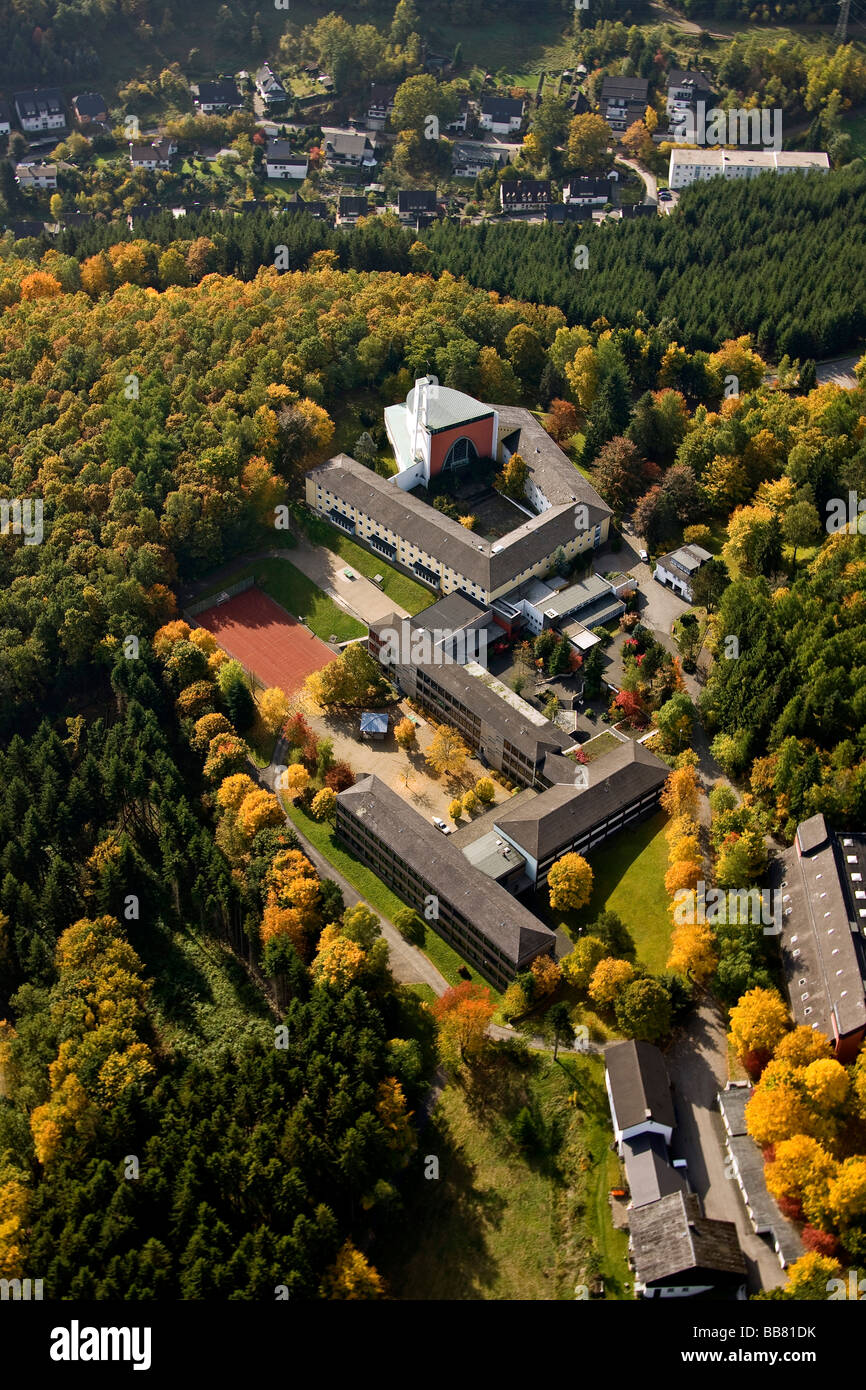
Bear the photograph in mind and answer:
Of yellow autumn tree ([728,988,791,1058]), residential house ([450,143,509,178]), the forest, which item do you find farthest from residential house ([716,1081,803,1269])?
residential house ([450,143,509,178])

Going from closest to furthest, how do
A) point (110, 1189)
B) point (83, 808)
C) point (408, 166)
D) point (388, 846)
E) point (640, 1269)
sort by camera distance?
point (640, 1269)
point (110, 1189)
point (388, 846)
point (83, 808)
point (408, 166)

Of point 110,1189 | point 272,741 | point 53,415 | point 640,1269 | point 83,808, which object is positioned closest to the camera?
point 640,1269

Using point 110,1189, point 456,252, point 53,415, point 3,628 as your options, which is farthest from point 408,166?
point 110,1189

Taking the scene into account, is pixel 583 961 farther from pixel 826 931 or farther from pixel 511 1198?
pixel 826 931

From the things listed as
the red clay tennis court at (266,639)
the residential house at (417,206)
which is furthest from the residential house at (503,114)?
the red clay tennis court at (266,639)

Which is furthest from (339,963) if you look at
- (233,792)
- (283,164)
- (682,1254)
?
(283,164)

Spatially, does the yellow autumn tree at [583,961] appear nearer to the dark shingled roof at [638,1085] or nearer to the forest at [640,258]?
the dark shingled roof at [638,1085]

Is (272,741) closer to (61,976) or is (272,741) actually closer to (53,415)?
(61,976)
